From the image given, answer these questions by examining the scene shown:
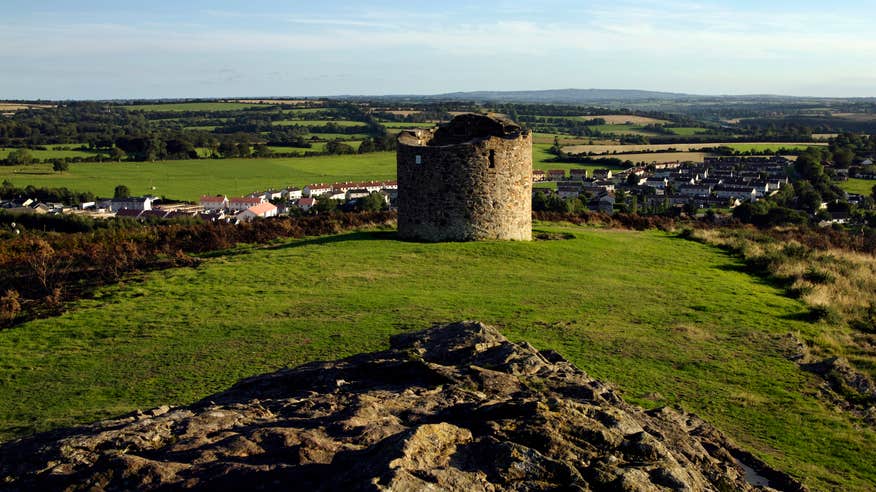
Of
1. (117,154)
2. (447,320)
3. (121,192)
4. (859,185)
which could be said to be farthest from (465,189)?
(117,154)

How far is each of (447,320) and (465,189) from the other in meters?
9.42

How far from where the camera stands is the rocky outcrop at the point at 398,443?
4738mm

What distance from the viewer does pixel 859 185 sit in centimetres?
8288

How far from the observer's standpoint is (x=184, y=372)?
36.6ft

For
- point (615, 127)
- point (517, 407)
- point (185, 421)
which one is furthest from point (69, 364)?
point (615, 127)

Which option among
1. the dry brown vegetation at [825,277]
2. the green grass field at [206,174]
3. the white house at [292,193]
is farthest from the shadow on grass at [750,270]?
the green grass field at [206,174]

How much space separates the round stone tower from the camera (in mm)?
22438

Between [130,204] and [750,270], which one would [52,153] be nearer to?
[130,204]

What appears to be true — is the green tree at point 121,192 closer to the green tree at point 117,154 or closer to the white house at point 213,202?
the white house at point 213,202

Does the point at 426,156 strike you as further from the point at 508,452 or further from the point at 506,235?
the point at 508,452

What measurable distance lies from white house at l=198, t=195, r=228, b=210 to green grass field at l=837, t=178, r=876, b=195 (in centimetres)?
6467

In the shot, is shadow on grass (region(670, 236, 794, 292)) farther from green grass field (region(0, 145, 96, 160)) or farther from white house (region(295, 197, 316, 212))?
green grass field (region(0, 145, 96, 160))

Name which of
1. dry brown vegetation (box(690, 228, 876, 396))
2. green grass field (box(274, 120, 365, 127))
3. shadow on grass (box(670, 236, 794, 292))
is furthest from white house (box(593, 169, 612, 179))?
green grass field (box(274, 120, 365, 127))

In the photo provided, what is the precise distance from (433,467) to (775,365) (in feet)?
30.2
